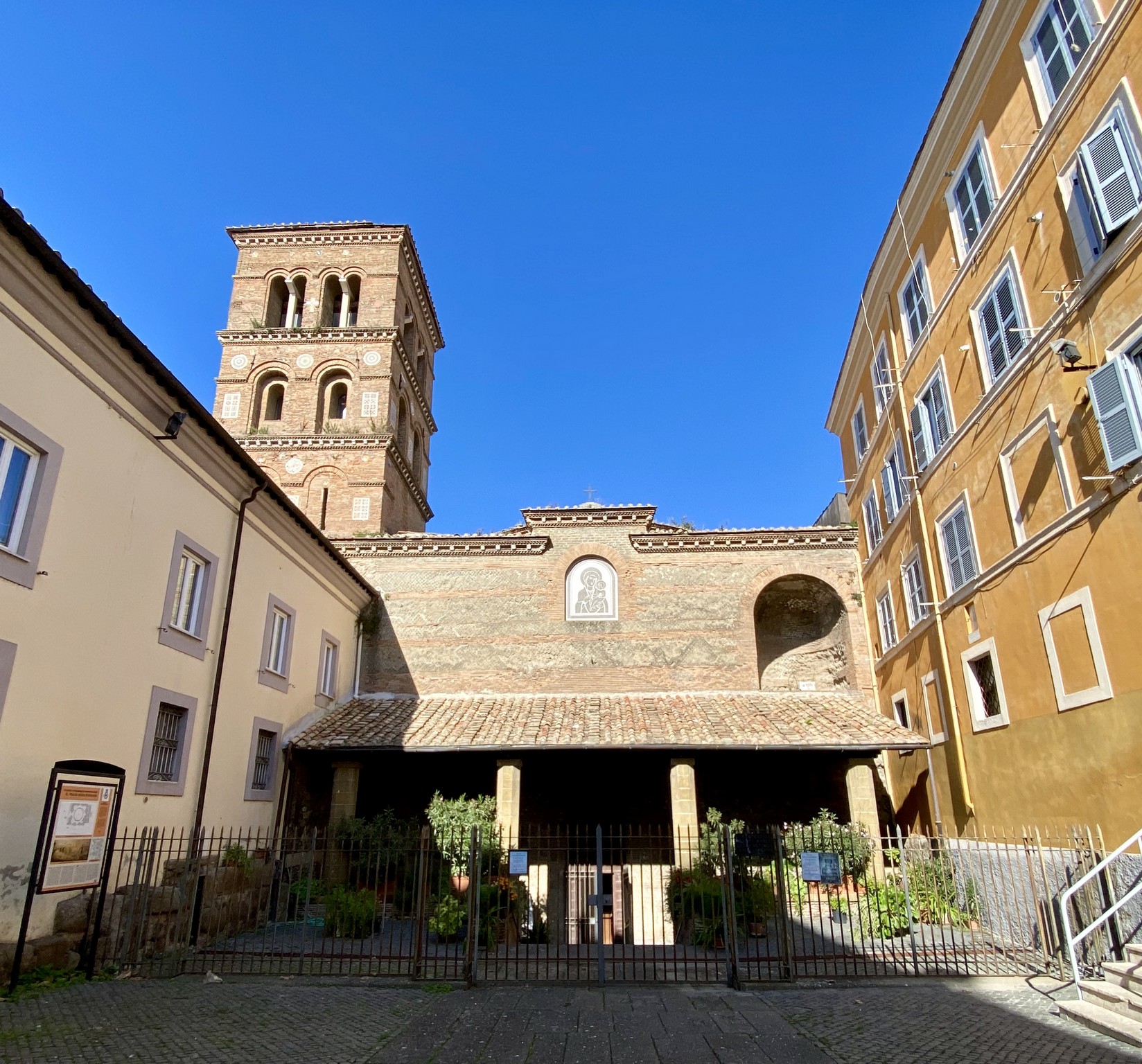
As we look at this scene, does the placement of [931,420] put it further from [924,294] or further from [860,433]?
[860,433]

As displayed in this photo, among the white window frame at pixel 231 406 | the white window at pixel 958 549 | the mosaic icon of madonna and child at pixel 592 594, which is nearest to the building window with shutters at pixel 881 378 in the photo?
the white window at pixel 958 549

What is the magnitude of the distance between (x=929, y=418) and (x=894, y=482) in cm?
222

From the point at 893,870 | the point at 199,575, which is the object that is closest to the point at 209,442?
the point at 199,575

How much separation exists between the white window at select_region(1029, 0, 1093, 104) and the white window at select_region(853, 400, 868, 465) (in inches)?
355

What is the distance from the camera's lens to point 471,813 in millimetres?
14133

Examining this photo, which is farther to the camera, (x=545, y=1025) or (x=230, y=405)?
(x=230, y=405)

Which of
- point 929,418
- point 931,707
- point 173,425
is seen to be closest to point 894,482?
point 929,418

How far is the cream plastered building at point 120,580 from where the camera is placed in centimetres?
860

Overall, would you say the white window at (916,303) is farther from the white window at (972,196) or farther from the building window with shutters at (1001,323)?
the building window with shutters at (1001,323)

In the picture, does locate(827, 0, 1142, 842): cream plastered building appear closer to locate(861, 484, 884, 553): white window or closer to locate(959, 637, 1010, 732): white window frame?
locate(959, 637, 1010, 732): white window frame

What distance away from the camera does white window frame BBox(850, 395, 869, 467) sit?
18.6m

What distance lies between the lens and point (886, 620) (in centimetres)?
1744

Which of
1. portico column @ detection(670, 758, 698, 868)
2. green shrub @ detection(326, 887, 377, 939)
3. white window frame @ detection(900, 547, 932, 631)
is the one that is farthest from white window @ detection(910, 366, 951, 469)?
green shrub @ detection(326, 887, 377, 939)

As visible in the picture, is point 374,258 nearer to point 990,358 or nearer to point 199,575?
point 199,575
